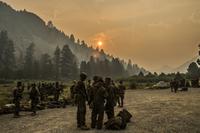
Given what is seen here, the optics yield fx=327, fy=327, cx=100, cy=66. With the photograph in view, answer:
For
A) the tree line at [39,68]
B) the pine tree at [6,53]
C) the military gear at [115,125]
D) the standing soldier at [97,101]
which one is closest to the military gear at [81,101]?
the standing soldier at [97,101]

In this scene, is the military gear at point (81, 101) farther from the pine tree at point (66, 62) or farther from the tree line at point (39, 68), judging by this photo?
the pine tree at point (66, 62)

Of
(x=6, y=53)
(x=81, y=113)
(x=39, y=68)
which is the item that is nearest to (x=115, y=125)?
(x=81, y=113)

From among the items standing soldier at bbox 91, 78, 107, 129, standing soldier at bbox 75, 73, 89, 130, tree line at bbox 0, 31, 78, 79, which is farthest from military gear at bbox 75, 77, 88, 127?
tree line at bbox 0, 31, 78, 79

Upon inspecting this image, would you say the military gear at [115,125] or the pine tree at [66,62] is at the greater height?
the pine tree at [66,62]

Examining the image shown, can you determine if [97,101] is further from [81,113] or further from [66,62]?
[66,62]

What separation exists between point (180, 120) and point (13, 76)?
328ft

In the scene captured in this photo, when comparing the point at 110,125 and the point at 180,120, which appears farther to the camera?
the point at 180,120

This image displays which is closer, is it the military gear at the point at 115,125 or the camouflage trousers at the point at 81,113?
the military gear at the point at 115,125

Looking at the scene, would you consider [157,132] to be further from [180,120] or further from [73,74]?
[73,74]

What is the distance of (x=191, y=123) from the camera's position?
1841 cm

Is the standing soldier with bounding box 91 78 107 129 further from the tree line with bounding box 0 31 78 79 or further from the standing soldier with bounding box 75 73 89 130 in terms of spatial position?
the tree line with bounding box 0 31 78 79

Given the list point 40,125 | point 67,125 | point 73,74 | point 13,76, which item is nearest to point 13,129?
point 40,125

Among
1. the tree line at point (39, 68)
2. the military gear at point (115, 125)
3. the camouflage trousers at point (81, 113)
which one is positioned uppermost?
the tree line at point (39, 68)

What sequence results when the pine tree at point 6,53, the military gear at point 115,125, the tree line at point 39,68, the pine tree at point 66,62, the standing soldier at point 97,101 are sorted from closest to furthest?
the military gear at point 115,125
the standing soldier at point 97,101
the tree line at point 39,68
the pine tree at point 66,62
the pine tree at point 6,53
